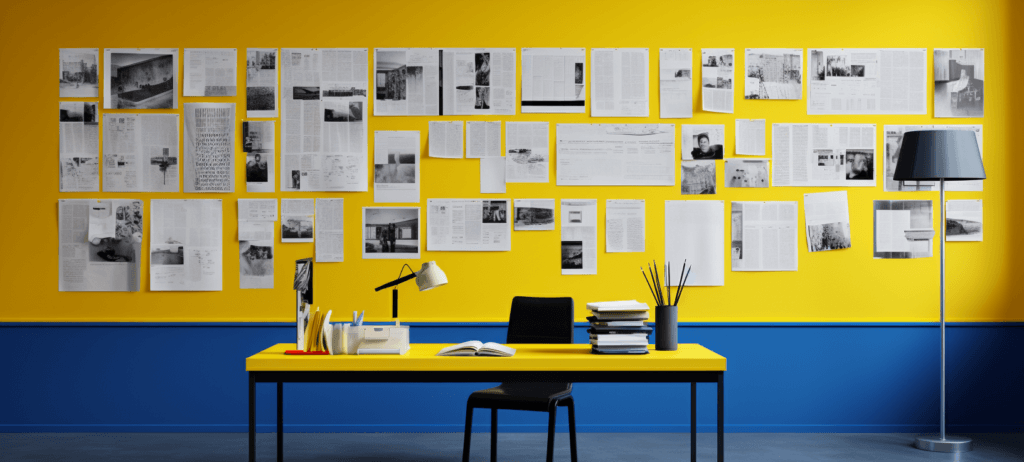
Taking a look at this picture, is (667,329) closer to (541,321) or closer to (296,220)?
(541,321)

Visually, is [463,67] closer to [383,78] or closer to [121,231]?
[383,78]

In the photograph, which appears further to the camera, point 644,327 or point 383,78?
point 383,78

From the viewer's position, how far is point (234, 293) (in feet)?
13.4

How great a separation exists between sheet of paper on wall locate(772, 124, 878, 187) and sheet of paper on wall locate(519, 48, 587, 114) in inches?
45.3

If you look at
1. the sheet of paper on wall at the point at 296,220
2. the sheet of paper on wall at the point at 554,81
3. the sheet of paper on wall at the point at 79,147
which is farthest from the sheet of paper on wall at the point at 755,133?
the sheet of paper on wall at the point at 79,147

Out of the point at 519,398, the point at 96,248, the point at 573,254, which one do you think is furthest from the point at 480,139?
the point at 96,248

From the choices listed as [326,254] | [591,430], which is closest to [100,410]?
[326,254]

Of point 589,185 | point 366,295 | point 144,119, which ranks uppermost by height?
point 144,119

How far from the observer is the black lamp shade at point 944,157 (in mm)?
3746

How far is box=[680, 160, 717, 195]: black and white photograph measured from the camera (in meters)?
4.12

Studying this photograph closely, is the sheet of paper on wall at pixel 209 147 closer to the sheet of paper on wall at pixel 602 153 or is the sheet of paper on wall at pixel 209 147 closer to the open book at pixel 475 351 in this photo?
the sheet of paper on wall at pixel 602 153

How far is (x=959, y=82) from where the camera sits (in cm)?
413

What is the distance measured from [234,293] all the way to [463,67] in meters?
1.84

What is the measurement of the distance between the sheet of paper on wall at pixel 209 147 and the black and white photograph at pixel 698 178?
2.59 meters
